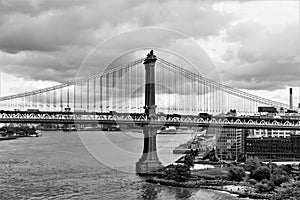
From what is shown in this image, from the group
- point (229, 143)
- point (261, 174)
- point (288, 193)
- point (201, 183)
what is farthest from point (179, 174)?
point (229, 143)

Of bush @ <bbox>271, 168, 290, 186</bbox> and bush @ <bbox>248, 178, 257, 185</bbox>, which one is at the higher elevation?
bush @ <bbox>271, 168, 290, 186</bbox>

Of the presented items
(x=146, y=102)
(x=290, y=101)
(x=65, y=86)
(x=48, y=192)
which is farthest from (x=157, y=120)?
(x=290, y=101)

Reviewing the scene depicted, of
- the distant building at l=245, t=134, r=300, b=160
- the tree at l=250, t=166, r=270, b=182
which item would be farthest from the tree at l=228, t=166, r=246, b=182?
the distant building at l=245, t=134, r=300, b=160

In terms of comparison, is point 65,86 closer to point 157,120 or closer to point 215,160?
point 157,120

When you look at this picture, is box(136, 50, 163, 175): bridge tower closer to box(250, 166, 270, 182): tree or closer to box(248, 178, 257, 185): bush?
box(250, 166, 270, 182): tree

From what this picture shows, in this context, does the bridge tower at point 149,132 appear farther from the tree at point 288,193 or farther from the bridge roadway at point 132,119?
the tree at point 288,193

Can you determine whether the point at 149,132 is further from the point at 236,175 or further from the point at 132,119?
the point at 236,175
